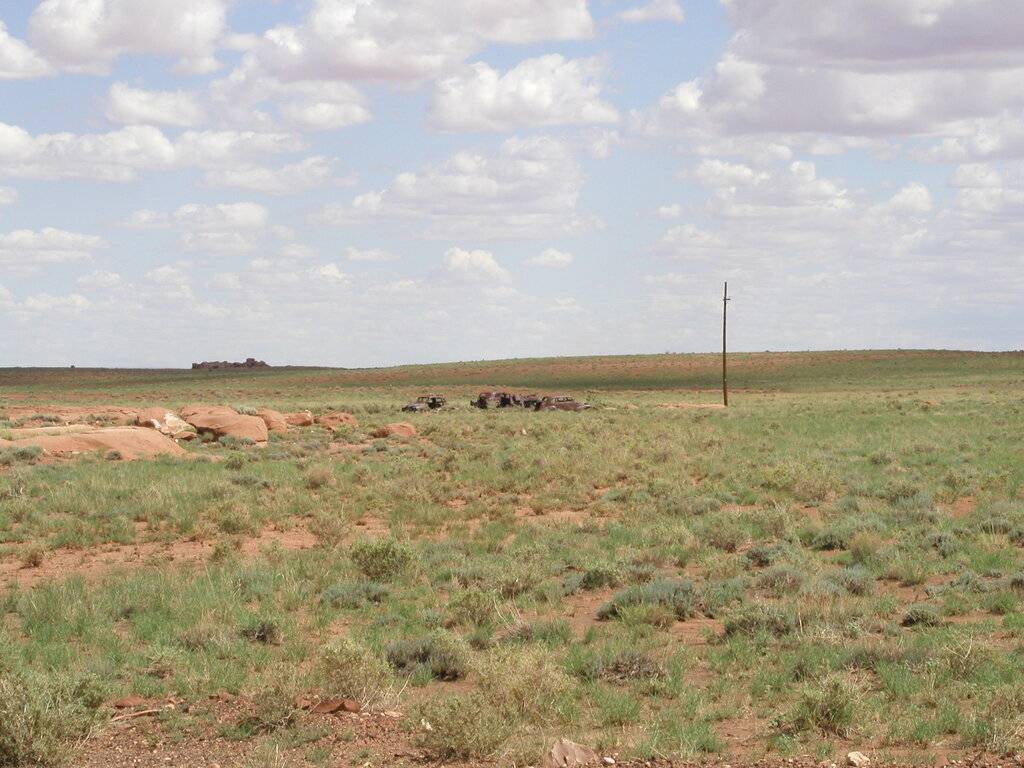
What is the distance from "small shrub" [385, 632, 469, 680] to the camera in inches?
392

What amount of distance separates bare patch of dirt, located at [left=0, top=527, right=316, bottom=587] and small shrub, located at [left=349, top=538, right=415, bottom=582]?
2498 millimetres

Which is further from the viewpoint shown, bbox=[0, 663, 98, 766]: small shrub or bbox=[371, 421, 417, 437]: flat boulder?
bbox=[371, 421, 417, 437]: flat boulder

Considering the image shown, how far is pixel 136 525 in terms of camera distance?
1888 centimetres

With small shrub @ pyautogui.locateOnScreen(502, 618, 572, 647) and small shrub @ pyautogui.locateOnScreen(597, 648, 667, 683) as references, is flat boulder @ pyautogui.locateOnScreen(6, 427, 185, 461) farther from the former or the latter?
small shrub @ pyautogui.locateOnScreen(597, 648, 667, 683)

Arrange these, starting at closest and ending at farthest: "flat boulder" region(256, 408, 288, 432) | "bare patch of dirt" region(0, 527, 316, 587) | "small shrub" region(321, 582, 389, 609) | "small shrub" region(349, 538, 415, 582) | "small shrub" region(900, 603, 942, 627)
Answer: "small shrub" region(900, 603, 942, 627)
"small shrub" region(321, 582, 389, 609)
"small shrub" region(349, 538, 415, 582)
"bare patch of dirt" region(0, 527, 316, 587)
"flat boulder" region(256, 408, 288, 432)

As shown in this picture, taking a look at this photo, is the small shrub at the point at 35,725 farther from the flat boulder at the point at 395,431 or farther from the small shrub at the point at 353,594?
the flat boulder at the point at 395,431

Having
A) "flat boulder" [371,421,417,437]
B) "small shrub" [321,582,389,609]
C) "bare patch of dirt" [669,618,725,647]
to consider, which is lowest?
"bare patch of dirt" [669,618,725,647]

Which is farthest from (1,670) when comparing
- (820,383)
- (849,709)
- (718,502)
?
(820,383)

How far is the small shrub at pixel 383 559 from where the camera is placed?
47.1 feet

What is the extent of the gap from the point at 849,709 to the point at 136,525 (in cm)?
1401

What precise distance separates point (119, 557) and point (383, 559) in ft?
15.1

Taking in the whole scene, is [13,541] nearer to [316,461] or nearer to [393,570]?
[393,570]

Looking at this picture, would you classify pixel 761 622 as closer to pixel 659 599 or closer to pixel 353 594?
pixel 659 599

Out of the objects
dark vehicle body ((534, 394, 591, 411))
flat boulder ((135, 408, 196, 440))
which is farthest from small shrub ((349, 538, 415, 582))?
dark vehicle body ((534, 394, 591, 411))
